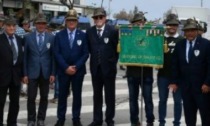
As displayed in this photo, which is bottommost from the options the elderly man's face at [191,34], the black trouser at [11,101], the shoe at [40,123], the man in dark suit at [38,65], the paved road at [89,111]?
the paved road at [89,111]

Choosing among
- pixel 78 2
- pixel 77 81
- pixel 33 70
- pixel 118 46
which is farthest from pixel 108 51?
pixel 78 2

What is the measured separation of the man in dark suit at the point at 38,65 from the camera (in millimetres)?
8281

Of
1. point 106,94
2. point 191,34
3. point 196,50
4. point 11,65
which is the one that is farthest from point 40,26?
point 196,50

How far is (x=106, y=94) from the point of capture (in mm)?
8469

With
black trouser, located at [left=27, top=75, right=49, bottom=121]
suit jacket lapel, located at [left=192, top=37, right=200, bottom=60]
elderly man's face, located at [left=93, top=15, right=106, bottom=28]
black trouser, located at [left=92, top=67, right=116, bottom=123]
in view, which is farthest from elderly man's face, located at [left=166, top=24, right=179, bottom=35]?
black trouser, located at [left=27, top=75, right=49, bottom=121]

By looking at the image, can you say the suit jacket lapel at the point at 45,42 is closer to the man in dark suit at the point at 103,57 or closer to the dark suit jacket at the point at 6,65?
the dark suit jacket at the point at 6,65

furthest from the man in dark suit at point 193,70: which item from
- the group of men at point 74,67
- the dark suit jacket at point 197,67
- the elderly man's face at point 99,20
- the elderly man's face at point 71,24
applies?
the elderly man's face at point 71,24

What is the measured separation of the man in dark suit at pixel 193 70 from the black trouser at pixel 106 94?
1.58m

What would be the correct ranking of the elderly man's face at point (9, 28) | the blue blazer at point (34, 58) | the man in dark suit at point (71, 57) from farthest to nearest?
the man in dark suit at point (71, 57), the blue blazer at point (34, 58), the elderly man's face at point (9, 28)

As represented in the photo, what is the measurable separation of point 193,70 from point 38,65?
2913 mm

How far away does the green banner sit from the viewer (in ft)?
25.4


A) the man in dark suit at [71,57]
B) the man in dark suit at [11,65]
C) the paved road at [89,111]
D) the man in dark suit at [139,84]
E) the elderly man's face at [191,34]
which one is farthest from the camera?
the paved road at [89,111]

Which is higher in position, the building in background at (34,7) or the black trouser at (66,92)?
the building in background at (34,7)

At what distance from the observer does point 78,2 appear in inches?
2346
